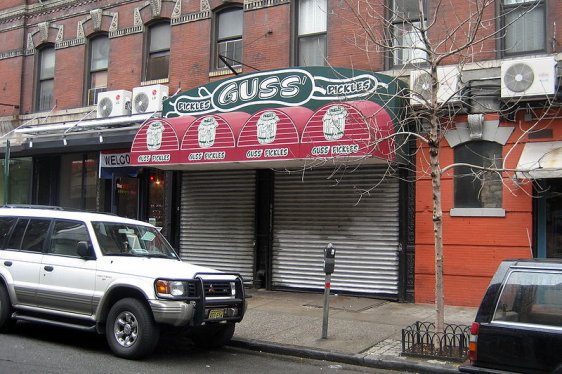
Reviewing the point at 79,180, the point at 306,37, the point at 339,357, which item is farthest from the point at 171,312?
the point at 79,180

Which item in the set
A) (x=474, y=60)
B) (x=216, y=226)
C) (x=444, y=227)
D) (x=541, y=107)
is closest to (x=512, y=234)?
(x=444, y=227)

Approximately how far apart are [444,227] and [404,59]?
12.7ft

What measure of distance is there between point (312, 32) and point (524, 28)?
4857mm

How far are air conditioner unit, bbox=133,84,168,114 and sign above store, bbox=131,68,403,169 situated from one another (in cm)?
87

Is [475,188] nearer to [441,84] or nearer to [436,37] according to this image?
[441,84]

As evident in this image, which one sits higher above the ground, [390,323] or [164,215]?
[164,215]

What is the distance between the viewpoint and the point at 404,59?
12898mm

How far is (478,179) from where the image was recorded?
11.5 m

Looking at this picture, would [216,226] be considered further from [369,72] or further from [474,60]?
[474,60]

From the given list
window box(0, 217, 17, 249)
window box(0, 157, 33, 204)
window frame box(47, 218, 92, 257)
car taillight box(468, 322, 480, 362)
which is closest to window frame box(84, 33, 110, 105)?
window box(0, 157, 33, 204)

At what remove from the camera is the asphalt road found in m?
7.32

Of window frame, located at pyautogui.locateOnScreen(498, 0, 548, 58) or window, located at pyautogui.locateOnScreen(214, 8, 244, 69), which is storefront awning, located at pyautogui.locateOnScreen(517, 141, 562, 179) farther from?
window, located at pyautogui.locateOnScreen(214, 8, 244, 69)

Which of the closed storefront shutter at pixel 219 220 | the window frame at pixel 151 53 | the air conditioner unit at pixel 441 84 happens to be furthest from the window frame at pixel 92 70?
the air conditioner unit at pixel 441 84

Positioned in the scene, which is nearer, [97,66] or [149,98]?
[149,98]
